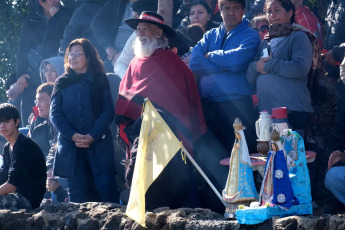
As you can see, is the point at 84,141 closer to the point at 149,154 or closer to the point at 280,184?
the point at 149,154

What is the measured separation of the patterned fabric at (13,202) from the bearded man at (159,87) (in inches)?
38.4

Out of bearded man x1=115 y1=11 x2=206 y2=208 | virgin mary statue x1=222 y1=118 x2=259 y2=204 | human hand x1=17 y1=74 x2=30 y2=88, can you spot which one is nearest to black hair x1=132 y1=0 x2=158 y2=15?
bearded man x1=115 y1=11 x2=206 y2=208

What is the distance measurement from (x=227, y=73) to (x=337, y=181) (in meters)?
1.80

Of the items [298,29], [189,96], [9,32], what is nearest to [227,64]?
[189,96]

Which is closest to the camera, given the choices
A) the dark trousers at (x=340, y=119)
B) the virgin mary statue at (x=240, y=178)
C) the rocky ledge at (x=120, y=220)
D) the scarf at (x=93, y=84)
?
the rocky ledge at (x=120, y=220)

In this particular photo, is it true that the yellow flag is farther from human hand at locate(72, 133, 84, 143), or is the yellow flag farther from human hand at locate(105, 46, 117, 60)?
human hand at locate(105, 46, 117, 60)

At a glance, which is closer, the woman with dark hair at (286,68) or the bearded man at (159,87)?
the woman with dark hair at (286,68)

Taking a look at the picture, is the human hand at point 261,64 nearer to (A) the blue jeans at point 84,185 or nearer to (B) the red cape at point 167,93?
(B) the red cape at point 167,93

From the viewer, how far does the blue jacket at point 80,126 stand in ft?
23.9

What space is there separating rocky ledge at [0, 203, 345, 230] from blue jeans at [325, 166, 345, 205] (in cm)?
111

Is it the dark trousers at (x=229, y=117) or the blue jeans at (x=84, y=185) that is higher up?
the dark trousers at (x=229, y=117)

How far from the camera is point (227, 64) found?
7141 mm

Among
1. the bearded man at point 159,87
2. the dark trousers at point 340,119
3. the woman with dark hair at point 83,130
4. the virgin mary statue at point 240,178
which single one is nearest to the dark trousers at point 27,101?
the woman with dark hair at point 83,130

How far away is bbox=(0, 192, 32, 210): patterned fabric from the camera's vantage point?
22.6 feet
